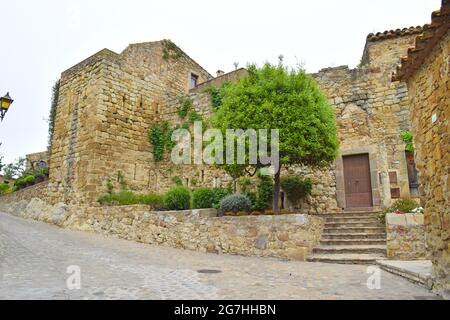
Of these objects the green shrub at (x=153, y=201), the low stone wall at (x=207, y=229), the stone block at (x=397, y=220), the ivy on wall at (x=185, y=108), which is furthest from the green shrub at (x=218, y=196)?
the ivy on wall at (x=185, y=108)

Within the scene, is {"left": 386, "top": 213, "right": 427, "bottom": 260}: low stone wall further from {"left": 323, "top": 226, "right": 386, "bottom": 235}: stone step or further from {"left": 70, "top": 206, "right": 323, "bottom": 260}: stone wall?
{"left": 70, "top": 206, "right": 323, "bottom": 260}: stone wall

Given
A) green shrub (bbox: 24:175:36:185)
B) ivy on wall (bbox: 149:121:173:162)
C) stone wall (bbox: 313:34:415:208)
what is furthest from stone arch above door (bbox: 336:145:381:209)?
green shrub (bbox: 24:175:36:185)

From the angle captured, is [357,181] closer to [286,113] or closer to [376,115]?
[376,115]

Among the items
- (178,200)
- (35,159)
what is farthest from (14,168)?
(178,200)

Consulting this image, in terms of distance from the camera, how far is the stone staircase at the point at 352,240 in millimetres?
6941

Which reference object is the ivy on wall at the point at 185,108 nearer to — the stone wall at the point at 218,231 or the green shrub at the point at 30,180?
the stone wall at the point at 218,231

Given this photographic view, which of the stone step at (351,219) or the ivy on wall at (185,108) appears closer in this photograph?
the stone step at (351,219)

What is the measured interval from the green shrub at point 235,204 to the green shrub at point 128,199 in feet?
8.25

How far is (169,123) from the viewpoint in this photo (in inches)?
565

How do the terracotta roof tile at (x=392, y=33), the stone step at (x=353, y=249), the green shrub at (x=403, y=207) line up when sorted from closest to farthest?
1. the stone step at (x=353, y=249)
2. the green shrub at (x=403, y=207)
3. the terracotta roof tile at (x=392, y=33)

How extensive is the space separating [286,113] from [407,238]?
3.72 metres

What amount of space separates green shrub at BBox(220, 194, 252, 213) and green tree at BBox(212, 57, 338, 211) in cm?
71

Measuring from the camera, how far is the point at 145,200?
10711mm

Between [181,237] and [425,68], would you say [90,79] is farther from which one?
[425,68]
